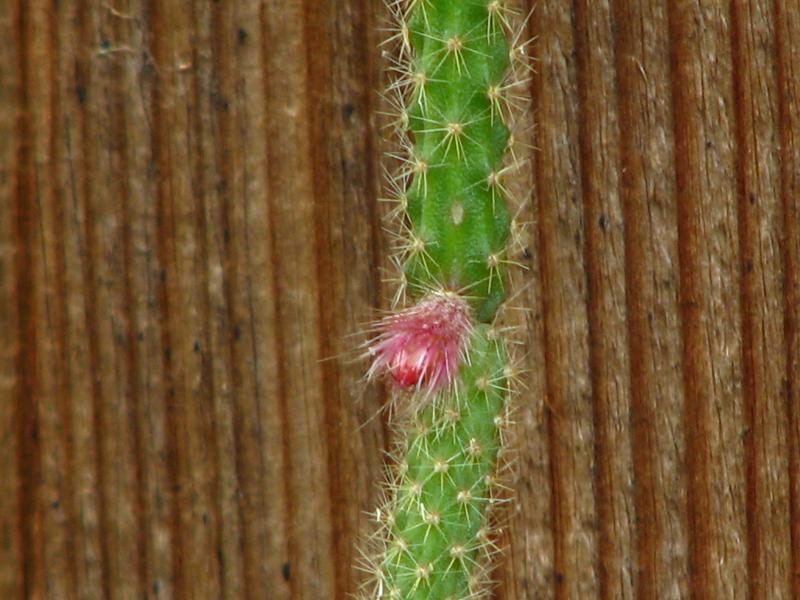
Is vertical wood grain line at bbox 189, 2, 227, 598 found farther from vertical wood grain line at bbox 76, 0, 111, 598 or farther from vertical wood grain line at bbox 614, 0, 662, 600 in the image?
vertical wood grain line at bbox 614, 0, 662, 600

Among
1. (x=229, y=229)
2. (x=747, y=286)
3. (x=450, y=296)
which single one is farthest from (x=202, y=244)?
(x=747, y=286)

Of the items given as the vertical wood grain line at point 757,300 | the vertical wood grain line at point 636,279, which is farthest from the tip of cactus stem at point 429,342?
the vertical wood grain line at point 757,300

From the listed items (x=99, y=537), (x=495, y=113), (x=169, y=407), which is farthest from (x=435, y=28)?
(x=99, y=537)

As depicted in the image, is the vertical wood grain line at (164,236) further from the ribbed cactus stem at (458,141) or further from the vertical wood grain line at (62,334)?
the ribbed cactus stem at (458,141)

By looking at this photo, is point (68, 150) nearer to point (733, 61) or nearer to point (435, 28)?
point (435, 28)

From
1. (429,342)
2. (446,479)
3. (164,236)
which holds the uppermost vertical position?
(164,236)

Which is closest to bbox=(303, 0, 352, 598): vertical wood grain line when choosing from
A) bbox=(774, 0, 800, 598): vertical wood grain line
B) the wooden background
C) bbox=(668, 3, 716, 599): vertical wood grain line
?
the wooden background

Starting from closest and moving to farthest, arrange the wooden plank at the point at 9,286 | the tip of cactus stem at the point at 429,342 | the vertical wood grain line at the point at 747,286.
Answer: the tip of cactus stem at the point at 429,342 → the wooden plank at the point at 9,286 → the vertical wood grain line at the point at 747,286

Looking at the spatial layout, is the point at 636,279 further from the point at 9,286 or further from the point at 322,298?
the point at 9,286
